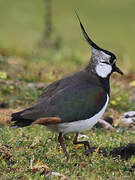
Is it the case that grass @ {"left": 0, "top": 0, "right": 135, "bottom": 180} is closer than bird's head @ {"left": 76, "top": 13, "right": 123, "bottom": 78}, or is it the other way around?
grass @ {"left": 0, "top": 0, "right": 135, "bottom": 180}

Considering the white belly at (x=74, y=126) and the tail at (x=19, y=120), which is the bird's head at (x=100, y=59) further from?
the tail at (x=19, y=120)

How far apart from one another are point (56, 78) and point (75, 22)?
366 inches

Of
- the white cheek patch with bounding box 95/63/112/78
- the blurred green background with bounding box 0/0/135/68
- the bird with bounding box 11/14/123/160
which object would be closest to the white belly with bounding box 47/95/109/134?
the bird with bounding box 11/14/123/160

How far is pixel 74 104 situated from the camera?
5.38 meters

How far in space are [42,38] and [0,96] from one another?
519 centimetres

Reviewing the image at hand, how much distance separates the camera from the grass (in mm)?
5227

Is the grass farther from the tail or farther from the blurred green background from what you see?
the tail

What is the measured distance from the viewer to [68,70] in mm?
10586

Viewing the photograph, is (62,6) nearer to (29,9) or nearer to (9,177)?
(29,9)

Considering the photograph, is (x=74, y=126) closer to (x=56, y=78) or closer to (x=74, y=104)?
(x=74, y=104)

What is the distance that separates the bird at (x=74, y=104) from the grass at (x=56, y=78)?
37 cm

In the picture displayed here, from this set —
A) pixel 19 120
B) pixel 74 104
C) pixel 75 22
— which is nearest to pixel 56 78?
pixel 74 104

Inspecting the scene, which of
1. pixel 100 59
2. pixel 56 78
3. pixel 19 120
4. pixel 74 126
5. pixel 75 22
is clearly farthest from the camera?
pixel 75 22

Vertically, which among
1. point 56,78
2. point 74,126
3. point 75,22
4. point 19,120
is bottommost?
point 75,22
